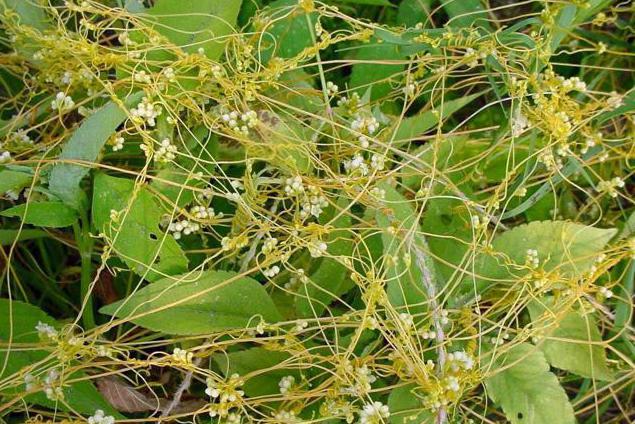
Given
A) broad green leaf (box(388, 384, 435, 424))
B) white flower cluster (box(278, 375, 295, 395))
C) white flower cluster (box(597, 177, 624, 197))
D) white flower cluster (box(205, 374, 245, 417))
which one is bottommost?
broad green leaf (box(388, 384, 435, 424))

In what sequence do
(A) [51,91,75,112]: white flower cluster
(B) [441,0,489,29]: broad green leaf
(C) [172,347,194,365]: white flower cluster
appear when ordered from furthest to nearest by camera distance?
(B) [441,0,489,29]: broad green leaf → (A) [51,91,75,112]: white flower cluster → (C) [172,347,194,365]: white flower cluster

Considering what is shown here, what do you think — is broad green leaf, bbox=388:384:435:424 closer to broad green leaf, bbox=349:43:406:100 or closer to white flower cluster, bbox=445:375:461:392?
white flower cluster, bbox=445:375:461:392

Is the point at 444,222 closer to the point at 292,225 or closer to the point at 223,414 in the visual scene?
the point at 292,225

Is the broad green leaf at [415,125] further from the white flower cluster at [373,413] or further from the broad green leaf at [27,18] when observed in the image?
the broad green leaf at [27,18]

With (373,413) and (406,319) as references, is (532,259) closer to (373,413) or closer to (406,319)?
(406,319)

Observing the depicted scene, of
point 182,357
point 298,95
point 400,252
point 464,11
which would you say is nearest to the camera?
point 182,357

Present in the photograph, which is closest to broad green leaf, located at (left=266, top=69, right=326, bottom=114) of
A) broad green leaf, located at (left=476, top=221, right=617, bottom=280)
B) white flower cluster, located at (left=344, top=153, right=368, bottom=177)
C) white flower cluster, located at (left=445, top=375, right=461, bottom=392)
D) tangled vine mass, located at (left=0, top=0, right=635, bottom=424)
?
tangled vine mass, located at (left=0, top=0, right=635, bottom=424)

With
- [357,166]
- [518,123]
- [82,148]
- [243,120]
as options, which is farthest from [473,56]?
[82,148]
